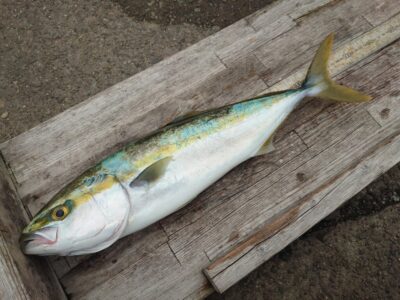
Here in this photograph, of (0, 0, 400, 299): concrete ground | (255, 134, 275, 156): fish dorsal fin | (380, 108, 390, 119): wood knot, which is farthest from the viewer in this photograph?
(0, 0, 400, 299): concrete ground

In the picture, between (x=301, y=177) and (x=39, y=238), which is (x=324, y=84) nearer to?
(x=301, y=177)

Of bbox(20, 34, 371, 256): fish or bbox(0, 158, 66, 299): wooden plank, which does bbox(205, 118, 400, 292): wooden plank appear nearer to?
bbox(20, 34, 371, 256): fish

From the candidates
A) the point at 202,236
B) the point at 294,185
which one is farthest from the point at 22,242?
the point at 294,185

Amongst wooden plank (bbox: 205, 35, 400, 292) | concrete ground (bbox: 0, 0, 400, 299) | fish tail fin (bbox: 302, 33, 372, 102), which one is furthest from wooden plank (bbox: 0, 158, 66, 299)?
fish tail fin (bbox: 302, 33, 372, 102)

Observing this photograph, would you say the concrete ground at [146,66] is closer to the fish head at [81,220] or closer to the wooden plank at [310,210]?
the wooden plank at [310,210]

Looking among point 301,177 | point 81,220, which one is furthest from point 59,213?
point 301,177

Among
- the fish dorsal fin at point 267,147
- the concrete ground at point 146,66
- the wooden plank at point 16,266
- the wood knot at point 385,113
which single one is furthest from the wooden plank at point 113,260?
the wood knot at point 385,113
